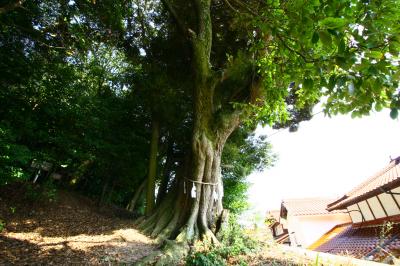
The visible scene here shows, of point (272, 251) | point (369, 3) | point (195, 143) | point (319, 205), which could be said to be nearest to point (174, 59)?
point (195, 143)

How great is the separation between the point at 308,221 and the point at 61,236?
21862mm

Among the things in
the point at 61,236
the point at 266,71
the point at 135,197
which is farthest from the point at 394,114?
the point at 135,197

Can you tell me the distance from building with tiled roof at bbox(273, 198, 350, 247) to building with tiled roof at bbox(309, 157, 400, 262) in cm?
848

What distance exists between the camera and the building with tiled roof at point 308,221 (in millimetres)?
23125

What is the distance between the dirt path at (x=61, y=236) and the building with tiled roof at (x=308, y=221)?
60.3 ft

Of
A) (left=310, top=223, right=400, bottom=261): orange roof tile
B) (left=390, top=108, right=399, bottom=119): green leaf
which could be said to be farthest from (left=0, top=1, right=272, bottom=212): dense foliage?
(left=390, top=108, right=399, bottom=119): green leaf

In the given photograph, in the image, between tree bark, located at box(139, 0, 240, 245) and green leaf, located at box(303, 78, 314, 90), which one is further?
tree bark, located at box(139, 0, 240, 245)

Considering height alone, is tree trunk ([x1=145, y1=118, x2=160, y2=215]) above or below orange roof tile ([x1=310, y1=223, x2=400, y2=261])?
above

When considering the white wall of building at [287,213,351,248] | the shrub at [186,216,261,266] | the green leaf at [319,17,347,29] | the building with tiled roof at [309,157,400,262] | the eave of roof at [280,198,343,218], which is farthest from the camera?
the eave of roof at [280,198,343,218]

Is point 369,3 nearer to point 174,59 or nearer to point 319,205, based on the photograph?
point 174,59

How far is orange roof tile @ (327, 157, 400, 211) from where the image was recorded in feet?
35.2

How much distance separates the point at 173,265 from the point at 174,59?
7.79 metres

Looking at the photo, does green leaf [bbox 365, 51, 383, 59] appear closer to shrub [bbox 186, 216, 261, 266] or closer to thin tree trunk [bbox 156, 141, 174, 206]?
shrub [bbox 186, 216, 261, 266]

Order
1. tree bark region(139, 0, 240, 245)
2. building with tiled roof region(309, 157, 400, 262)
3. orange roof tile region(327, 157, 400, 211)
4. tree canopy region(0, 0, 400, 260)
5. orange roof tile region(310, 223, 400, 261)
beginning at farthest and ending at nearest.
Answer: orange roof tile region(327, 157, 400, 211)
building with tiled roof region(309, 157, 400, 262)
orange roof tile region(310, 223, 400, 261)
tree bark region(139, 0, 240, 245)
tree canopy region(0, 0, 400, 260)
